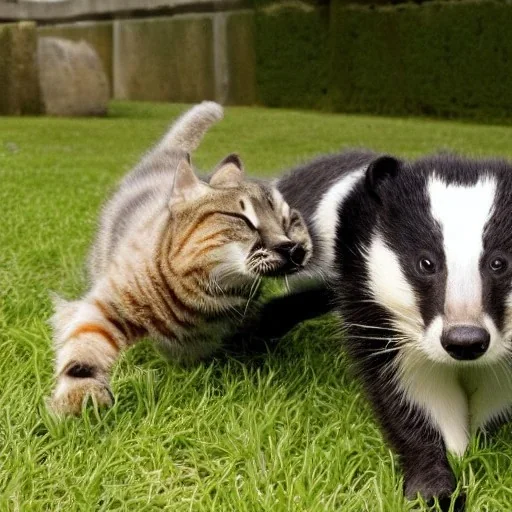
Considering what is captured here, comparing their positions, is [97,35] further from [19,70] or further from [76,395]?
[76,395]

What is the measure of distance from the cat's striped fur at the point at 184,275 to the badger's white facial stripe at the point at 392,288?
0.80ft

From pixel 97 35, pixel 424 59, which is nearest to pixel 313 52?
pixel 424 59

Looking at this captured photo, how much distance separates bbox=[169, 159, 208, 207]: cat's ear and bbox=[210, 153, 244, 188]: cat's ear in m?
0.07

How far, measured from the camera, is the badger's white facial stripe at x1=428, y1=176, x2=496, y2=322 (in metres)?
1.87

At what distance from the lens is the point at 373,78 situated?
1178 cm

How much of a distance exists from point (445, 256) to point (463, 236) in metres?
0.06

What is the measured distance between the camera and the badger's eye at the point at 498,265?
1.93 meters

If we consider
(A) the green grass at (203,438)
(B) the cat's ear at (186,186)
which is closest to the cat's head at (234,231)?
(B) the cat's ear at (186,186)

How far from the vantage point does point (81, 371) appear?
234 cm

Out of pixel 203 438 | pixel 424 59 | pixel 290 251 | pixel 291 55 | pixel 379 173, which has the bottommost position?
pixel 291 55

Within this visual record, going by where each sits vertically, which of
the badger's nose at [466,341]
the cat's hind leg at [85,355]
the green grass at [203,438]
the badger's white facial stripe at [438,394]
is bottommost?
the green grass at [203,438]

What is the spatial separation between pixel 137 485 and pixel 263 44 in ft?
38.3

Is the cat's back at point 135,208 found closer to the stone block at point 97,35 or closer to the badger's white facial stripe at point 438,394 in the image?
the badger's white facial stripe at point 438,394

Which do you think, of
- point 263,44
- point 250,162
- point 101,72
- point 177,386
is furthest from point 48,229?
point 263,44
